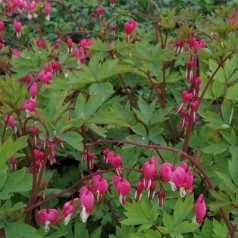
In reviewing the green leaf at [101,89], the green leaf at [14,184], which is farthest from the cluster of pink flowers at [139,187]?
the green leaf at [101,89]

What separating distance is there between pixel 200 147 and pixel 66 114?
2.05 ft

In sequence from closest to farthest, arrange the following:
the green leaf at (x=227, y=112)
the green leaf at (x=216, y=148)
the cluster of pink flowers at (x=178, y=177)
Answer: the cluster of pink flowers at (x=178, y=177) < the green leaf at (x=216, y=148) < the green leaf at (x=227, y=112)

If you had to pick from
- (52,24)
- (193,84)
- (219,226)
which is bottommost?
(52,24)

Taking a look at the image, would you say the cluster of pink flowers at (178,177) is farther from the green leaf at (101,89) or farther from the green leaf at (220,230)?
the green leaf at (101,89)

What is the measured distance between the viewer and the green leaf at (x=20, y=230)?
1.61 metres

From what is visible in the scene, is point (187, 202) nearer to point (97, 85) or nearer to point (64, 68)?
point (97, 85)

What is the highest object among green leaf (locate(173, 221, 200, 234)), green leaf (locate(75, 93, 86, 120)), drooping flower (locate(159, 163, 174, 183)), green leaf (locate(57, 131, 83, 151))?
drooping flower (locate(159, 163, 174, 183))

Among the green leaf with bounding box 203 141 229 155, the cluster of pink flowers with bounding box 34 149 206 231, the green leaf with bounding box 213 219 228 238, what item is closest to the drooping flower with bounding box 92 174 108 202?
the cluster of pink flowers with bounding box 34 149 206 231

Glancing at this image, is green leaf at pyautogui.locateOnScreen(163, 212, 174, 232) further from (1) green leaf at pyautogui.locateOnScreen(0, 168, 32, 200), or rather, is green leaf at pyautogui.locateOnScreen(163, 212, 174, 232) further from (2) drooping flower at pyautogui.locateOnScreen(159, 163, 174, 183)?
(1) green leaf at pyautogui.locateOnScreen(0, 168, 32, 200)

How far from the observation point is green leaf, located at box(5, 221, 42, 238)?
161 centimetres

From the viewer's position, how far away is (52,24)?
4750mm

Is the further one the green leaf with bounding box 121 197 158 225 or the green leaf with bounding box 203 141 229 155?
the green leaf with bounding box 203 141 229 155

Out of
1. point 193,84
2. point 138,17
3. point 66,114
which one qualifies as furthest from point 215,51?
point 138,17

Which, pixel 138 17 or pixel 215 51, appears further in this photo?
pixel 138 17
